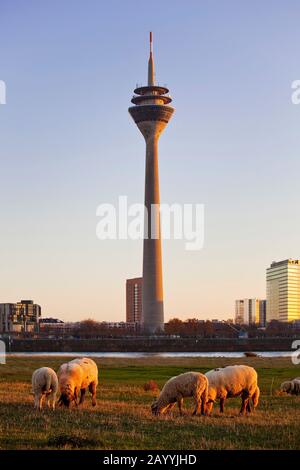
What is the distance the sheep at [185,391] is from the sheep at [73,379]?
3.55m

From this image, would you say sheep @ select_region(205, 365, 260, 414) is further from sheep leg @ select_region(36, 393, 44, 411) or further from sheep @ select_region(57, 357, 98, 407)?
sheep leg @ select_region(36, 393, 44, 411)

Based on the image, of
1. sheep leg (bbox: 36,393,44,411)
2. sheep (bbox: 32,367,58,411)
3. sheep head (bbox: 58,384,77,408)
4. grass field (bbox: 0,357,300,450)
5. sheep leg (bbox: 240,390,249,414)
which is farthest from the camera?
sheep head (bbox: 58,384,77,408)

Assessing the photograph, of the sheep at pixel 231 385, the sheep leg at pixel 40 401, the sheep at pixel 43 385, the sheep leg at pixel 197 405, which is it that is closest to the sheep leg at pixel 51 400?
the sheep at pixel 43 385

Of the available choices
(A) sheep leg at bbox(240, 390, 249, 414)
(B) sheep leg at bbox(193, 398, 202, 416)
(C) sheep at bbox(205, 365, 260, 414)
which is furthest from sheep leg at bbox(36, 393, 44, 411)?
(A) sheep leg at bbox(240, 390, 249, 414)

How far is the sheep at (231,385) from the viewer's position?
26.8m

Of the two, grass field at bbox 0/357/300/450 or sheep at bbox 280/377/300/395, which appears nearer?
grass field at bbox 0/357/300/450

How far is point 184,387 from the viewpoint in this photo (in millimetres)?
26000

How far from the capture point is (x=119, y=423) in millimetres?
23859

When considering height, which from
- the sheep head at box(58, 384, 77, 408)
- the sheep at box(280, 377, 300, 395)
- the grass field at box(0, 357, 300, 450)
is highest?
the sheep head at box(58, 384, 77, 408)

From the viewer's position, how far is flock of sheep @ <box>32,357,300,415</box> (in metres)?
26.1
